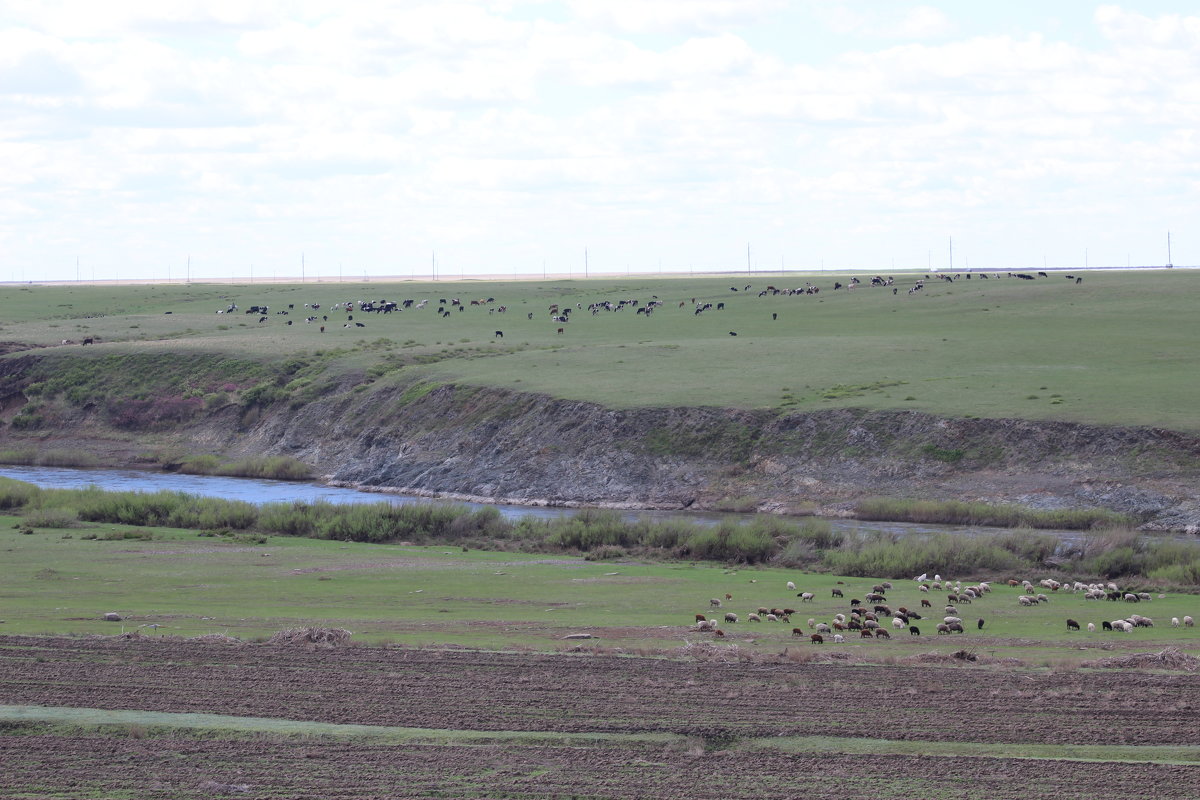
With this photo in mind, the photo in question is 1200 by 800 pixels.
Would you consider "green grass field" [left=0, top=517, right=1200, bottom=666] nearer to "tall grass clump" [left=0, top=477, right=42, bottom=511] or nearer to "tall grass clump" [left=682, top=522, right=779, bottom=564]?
"tall grass clump" [left=682, top=522, right=779, bottom=564]

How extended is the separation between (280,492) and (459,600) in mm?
31896

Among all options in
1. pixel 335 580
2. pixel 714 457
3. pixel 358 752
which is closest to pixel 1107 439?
pixel 714 457

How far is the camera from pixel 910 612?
2784 centimetres

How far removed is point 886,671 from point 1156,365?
4821 cm

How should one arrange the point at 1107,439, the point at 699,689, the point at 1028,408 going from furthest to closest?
the point at 1028,408 < the point at 1107,439 < the point at 699,689

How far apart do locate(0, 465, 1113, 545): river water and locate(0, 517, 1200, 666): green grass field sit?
9490 millimetres

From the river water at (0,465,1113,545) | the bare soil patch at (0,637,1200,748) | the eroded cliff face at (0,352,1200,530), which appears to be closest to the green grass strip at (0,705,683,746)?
the bare soil patch at (0,637,1200,748)

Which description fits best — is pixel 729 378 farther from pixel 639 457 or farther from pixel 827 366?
pixel 639 457

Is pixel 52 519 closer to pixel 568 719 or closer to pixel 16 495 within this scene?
pixel 16 495

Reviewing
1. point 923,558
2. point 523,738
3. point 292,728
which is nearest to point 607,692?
point 523,738

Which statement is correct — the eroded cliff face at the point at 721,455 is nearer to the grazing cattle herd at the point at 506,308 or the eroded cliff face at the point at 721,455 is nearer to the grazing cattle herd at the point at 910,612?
the grazing cattle herd at the point at 910,612

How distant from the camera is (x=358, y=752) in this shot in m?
17.2

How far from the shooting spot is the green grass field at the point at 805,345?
59.4 metres

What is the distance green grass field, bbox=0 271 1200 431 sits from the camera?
195ft
